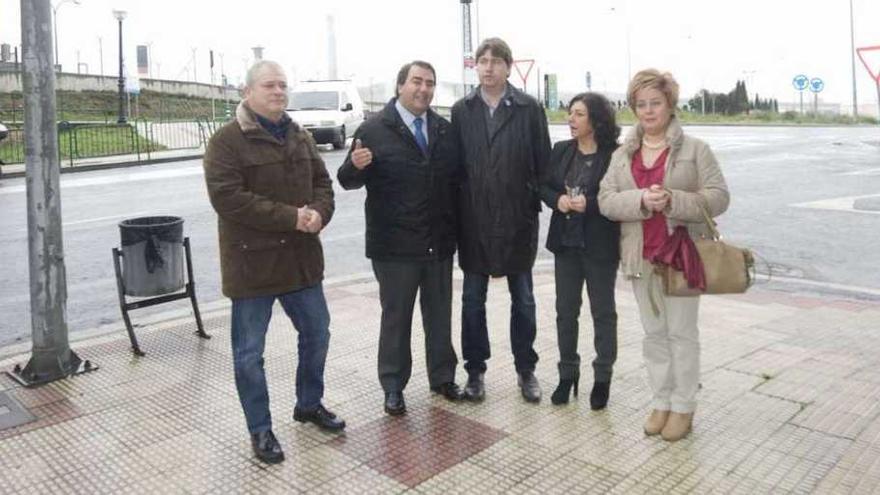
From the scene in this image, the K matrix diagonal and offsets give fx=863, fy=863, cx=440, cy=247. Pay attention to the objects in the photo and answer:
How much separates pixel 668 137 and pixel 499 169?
0.89m

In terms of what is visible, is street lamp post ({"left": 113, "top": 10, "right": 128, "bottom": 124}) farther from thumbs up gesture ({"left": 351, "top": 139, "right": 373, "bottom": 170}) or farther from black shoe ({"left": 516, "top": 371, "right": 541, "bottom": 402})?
black shoe ({"left": 516, "top": 371, "right": 541, "bottom": 402})

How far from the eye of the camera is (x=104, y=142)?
90.1 feet

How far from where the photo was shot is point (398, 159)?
4422mm

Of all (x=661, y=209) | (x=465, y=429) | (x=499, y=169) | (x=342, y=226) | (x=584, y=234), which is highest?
(x=499, y=169)

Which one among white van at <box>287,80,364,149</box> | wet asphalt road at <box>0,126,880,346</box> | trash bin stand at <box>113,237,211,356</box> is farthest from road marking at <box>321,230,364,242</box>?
white van at <box>287,80,364,149</box>

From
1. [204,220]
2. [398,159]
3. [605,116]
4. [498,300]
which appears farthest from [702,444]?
[204,220]

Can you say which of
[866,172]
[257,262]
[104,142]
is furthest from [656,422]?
[104,142]

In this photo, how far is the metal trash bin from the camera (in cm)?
592

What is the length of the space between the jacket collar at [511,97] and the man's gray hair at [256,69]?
110cm

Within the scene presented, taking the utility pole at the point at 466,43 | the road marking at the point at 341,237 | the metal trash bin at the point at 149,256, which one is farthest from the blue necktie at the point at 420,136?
the utility pole at the point at 466,43

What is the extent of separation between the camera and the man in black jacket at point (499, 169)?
4535 mm

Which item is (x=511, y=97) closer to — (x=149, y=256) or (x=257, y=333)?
(x=257, y=333)

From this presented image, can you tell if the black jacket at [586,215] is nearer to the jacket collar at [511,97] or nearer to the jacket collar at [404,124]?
the jacket collar at [511,97]

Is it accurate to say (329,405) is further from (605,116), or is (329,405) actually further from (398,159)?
(605,116)
